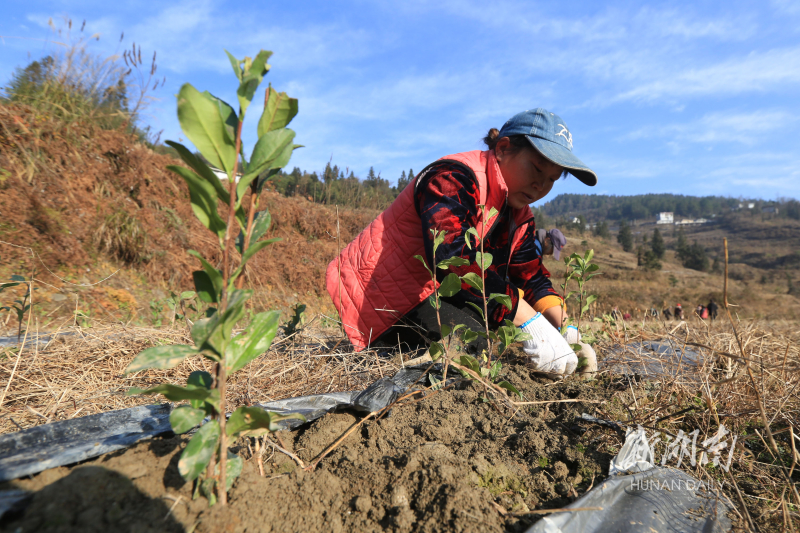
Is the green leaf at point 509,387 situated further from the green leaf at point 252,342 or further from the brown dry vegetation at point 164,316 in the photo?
the green leaf at point 252,342

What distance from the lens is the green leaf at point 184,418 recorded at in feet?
Result: 2.22

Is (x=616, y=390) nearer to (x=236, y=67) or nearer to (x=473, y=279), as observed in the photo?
(x=473, y=279)

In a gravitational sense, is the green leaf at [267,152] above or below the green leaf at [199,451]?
above

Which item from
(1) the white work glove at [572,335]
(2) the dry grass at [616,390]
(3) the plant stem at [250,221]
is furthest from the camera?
(1) the white work glove at [572,335]

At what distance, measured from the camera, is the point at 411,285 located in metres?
2.27

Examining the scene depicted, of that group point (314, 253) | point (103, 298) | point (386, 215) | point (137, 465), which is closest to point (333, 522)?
point (137, 465)

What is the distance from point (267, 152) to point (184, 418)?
514 millimetres

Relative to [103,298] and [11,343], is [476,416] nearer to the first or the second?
[11,343]

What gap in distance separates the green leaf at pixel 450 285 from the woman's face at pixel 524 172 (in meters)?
0.97

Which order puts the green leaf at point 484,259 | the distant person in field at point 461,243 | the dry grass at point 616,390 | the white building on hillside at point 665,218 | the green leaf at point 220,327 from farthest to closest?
the white building on hillside at point 665,218 → the distant person in field at point 461,243 → the green leaf at point 484,259 → the dry grass at point 616,390 → the green leaf at point 220,327

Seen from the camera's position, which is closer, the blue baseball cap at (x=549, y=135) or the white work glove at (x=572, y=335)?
the blue baseball cap at (x=549, y=135)

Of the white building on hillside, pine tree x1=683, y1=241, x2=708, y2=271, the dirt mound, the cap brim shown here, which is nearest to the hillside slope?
the dirt mound

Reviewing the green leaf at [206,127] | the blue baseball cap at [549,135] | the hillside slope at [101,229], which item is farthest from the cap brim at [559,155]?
the hillside slope at [101,229]

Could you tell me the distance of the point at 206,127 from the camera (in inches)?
28.6
